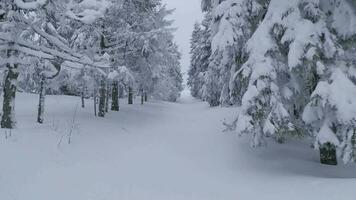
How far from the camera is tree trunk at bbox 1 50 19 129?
1377 centimetres

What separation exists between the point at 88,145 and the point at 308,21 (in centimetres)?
779

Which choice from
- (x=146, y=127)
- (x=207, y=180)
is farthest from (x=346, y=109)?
(x=146, y=127)

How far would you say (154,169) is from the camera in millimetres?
11836

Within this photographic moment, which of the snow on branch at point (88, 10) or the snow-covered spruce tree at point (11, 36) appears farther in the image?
the snow on branch at point (88, 10)

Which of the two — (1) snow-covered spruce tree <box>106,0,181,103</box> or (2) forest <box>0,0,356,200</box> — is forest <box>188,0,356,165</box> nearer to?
(2) forest <box>0,0,356,200</box>

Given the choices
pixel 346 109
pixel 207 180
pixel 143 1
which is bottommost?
pixel 207 180

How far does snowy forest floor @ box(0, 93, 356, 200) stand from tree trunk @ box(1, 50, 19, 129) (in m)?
0.77

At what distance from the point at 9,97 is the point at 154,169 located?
5.75 m

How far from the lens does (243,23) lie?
1269cm

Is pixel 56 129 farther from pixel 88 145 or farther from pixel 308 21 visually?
pixel 308 21

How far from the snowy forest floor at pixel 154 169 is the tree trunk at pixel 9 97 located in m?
0.77

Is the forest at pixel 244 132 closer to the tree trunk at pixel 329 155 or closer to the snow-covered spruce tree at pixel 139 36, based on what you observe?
the tree trunk at pixel 329 155

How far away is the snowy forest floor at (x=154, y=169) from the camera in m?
9.03

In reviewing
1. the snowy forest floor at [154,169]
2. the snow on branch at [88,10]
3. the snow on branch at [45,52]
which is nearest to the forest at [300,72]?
the snowy forest floor at [154,169]
